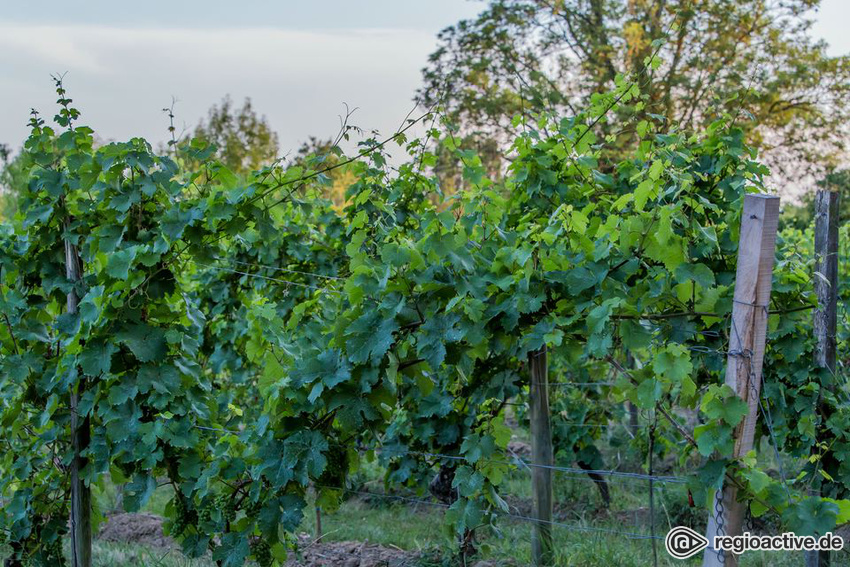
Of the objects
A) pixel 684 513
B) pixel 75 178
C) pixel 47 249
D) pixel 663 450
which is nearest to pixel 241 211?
pixel 75 178

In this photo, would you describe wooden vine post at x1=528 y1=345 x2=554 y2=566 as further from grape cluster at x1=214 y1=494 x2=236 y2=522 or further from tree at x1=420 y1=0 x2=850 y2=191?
tree at x1=420 y1=0 x2=850 y2=191

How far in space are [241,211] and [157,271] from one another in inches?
19.1

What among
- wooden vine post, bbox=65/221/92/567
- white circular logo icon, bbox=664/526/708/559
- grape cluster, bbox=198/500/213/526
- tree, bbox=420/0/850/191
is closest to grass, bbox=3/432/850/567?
wooden vine post, bbox=65/221/92/567

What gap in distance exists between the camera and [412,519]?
259 inches

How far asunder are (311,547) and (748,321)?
3.61 m

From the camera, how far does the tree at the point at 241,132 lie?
2753 cm

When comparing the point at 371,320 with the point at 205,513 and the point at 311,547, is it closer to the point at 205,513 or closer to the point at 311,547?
the point at 205,513

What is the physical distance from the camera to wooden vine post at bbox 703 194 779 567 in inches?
102

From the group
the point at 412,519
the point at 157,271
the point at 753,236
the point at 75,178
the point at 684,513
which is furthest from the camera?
the point at 412,519

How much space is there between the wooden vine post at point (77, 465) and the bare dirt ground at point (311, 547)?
1.48ft

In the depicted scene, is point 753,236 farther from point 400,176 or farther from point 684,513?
point 684,513

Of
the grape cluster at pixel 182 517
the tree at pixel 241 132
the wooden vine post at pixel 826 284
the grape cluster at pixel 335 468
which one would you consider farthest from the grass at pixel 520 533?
the tree at pixel 241 132

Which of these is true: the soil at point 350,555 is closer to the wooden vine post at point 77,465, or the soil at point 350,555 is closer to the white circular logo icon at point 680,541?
the wooden vine post at point 77,465

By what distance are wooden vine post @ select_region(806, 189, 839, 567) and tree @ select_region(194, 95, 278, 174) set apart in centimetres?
2434
